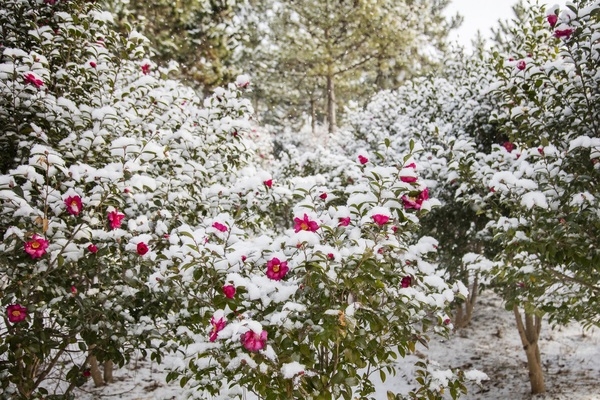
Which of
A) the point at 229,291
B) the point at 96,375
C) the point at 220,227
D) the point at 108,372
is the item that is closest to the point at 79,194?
the point at 220,227

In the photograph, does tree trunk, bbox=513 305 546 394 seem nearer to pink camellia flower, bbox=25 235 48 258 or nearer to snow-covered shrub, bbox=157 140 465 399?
snow-covered shrub, bbox=157 140 465 399

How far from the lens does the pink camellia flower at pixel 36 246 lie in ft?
6.59

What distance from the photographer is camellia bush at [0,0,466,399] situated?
195 cm

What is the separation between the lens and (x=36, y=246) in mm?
2033

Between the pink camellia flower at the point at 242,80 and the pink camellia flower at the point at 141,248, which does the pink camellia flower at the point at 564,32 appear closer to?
the pink camellia flower at the point at 242,80

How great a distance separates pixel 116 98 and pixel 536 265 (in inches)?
136

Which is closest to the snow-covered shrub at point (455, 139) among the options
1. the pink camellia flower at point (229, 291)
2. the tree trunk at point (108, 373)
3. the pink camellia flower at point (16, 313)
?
the pink camellia flower at point (229, 291)

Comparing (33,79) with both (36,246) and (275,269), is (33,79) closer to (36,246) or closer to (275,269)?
(36,246)

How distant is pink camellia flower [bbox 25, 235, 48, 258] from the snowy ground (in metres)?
2.30

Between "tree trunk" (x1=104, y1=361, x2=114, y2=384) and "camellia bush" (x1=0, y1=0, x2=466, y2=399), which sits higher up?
"camellia bush" (x1=0, y1=0, x2=466, y2=399)

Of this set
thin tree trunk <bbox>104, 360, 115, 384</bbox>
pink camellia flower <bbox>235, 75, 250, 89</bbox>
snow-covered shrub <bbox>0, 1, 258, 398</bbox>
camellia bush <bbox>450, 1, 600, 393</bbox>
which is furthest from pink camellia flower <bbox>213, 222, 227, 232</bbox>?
thin tree trunk <bbox>104, 360, 115, 384</bbox>

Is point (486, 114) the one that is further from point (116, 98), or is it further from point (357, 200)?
point (116, 98)

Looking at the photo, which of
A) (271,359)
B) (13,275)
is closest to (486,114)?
(271,359)

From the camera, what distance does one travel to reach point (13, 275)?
2232mm
